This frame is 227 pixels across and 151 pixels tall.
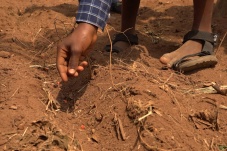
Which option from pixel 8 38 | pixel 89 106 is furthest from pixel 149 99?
pixel 8 38

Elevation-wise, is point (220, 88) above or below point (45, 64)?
above

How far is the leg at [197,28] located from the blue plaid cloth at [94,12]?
1.97 ft

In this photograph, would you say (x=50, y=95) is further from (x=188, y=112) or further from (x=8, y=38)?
(x=8, y=38)

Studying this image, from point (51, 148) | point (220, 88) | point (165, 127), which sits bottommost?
point (51, 148)

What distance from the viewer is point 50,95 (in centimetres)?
212

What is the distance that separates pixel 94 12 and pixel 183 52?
2.44ft

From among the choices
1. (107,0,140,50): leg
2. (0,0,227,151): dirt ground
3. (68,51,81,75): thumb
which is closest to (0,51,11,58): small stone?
(0,0,227,151): dirt ground

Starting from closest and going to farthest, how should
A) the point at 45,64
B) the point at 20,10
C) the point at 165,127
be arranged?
the point at 165,127, the point at 45,64, the point at 20,10

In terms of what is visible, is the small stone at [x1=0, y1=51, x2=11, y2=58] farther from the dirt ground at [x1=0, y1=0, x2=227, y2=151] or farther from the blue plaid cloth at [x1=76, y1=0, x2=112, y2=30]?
the blue plaid cloth at [x1=76, y1=0, x2=112, y2=30]

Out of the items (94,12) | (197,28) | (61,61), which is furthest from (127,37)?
(61,61)

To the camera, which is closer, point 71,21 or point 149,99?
point 149,99

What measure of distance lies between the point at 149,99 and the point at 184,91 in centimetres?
29

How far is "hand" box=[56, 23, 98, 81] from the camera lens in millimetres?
1822

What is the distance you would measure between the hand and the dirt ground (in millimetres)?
252
